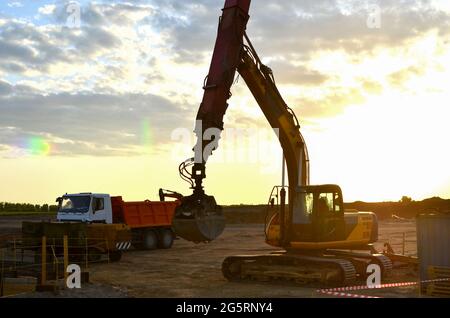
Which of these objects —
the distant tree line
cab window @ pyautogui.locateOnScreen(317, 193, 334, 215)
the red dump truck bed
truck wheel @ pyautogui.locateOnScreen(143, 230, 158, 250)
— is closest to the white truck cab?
the red dump truck bed

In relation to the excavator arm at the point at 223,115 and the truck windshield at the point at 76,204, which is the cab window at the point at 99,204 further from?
the excavator arm at the point at 223,115

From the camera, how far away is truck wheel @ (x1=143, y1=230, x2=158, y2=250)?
30281mm

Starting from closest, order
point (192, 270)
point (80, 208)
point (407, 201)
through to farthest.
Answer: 1. point (192, 270)
2. point (80, 208)
3. point (407, 201)

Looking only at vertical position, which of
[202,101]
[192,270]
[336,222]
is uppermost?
[202,101]

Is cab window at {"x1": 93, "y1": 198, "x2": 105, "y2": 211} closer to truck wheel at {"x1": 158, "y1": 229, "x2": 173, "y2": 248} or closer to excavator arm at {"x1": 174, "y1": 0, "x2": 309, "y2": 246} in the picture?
truck wheel at {"x1": 158, "y1": 229, "x2": 173, "y2": 248}

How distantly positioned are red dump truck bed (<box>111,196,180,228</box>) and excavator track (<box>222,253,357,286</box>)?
9638 millimetres

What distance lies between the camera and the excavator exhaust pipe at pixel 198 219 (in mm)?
14992

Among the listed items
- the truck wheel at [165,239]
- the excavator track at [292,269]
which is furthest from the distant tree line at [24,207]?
the excavator track at [292,269]

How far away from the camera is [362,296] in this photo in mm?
14453

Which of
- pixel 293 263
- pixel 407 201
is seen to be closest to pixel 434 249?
pixel 293 263

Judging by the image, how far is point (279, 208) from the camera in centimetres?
1822
